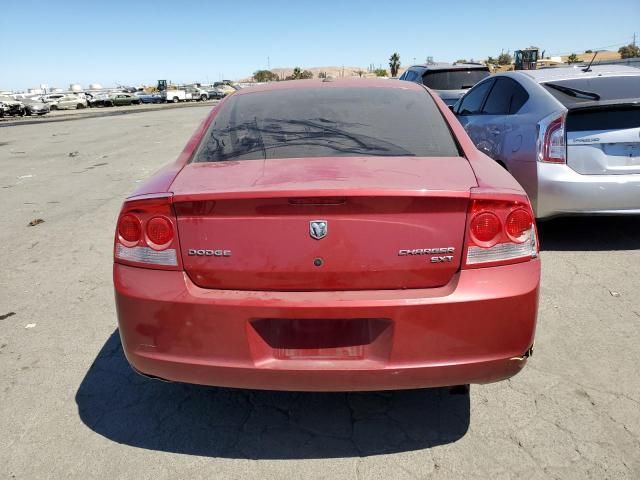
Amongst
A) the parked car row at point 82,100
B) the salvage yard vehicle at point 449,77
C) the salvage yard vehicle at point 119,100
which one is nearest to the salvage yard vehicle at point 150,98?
the parked car row at point 82,100

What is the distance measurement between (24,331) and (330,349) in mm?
2563

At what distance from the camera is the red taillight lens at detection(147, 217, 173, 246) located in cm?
215

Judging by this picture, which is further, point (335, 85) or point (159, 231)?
point (335, 85)

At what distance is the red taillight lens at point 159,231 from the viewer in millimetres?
2148

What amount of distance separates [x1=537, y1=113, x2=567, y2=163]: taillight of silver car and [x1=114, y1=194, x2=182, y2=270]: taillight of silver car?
3613mm

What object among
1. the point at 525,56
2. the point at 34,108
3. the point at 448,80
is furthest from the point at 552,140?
the point at 34,108

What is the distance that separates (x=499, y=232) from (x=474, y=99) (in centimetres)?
514

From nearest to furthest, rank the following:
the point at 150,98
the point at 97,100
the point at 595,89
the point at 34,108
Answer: the point at 595,89 < the point at 34,108 < the point at 97,100 < the point at 150,98

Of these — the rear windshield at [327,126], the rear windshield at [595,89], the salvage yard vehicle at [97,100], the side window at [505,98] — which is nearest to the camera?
the rear windshield at [327,126]

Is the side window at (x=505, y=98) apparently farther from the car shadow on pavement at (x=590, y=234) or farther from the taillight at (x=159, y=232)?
the taillight at (x=159, y=232)

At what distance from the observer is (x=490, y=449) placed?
7.51 ft

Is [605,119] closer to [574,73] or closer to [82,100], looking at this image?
[574,73]

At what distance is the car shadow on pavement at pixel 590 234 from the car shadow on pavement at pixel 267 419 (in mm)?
2995

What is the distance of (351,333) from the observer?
2.06 meters
